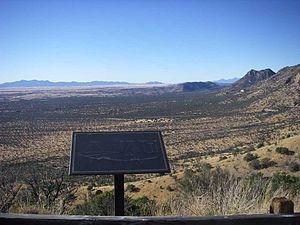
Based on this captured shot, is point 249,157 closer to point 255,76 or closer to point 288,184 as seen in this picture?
point 288,184

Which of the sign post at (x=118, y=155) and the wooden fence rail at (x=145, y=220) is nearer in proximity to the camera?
the wooden fence rail at (x=145, y=220)

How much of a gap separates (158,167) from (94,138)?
1003 mm

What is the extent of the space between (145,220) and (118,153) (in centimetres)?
260

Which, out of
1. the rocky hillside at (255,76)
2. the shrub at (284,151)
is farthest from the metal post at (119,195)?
the rocky hillside at (255,76)

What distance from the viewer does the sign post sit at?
15.4ft

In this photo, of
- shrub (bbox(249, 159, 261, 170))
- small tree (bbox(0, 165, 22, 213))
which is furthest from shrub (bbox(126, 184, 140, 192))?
small tree (bbox(0, 165, 22, 213))

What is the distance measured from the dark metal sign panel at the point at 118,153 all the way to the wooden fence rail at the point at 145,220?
88.9 inches

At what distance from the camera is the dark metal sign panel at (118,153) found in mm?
4723

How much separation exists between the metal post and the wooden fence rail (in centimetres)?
231

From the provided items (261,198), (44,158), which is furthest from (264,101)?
(261,198)

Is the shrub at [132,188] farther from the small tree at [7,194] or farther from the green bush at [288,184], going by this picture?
the small tree at [7,194]

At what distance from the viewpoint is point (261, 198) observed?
244 inches

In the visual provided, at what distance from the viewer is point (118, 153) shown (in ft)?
16.3

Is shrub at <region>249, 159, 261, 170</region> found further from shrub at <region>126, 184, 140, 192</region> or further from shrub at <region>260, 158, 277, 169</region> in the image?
shrub at <region>126, 184, 140, 192</region>
